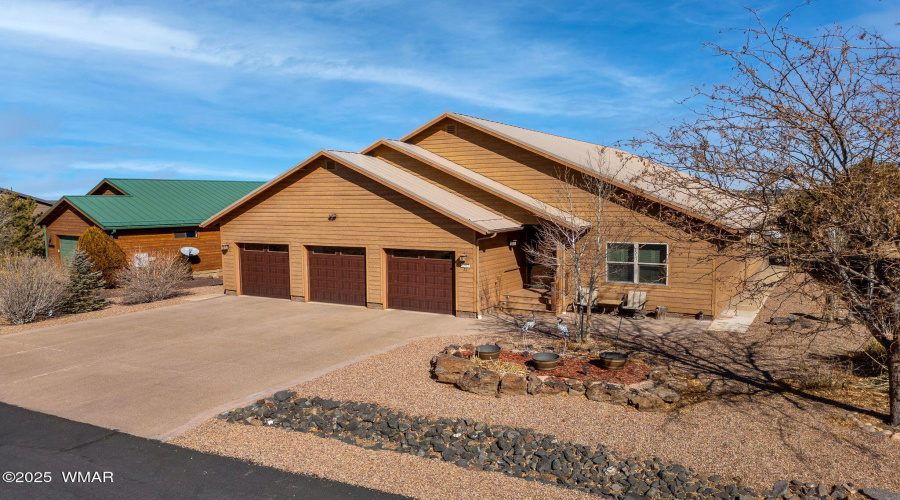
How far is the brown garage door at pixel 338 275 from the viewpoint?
19.8m

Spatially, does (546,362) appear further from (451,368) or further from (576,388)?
(451,368)

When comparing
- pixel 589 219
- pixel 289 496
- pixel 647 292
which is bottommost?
pixel 289 496

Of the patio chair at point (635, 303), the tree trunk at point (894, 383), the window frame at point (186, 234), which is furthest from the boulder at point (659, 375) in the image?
the window frame at point (186, 234)

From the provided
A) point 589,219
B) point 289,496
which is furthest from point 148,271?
point 289,496

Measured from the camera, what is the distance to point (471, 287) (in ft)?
57.6

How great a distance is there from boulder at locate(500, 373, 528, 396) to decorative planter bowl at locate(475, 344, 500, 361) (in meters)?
1.59

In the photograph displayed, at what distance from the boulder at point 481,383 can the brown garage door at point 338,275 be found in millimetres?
9653

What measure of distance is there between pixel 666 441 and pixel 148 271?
65.4 feet

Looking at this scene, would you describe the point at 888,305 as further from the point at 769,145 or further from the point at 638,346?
the point at 638,346

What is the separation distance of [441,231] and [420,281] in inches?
73.5

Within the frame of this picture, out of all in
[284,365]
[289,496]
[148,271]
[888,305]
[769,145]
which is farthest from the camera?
[148,271]

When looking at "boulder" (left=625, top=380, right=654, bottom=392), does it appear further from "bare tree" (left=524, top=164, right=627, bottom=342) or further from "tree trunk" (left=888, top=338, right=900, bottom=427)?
"bare tree" (left=524, top=164, right=627, bottom=342)

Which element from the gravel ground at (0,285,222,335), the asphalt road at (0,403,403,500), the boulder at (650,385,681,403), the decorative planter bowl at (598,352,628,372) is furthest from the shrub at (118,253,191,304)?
the boulder at (650,385,681,403)

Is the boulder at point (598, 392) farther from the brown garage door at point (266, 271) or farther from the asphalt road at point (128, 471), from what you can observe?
the brown garage door at point (266, 271)
